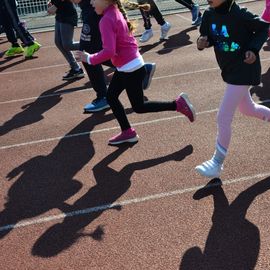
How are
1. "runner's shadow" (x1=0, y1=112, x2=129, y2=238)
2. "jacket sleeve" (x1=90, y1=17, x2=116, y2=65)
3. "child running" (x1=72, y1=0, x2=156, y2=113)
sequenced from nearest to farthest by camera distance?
1. "runner's shadow" (x1=0, y1=112, x2=129, y2=238)
2. "jacket sleeve" (x1=90, y1=17, x2=116, y2=65)
3. "child running" (x1=72, y1=0, x2=156, y2=113)

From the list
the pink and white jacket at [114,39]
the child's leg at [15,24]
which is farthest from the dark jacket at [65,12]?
the pink and white jacket at [114,39]

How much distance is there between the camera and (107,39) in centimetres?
471

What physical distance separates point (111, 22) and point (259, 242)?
2573mm

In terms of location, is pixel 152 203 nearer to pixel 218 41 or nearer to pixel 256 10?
pixel 218 41

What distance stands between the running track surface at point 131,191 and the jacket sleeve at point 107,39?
1098 mm

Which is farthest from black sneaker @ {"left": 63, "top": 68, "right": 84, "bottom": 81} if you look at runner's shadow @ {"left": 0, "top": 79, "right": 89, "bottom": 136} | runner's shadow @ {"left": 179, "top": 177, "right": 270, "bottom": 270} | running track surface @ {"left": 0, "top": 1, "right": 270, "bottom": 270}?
runner's shadow @ {"left": 179, "top": 177, "right": 270, "bottom": 270}

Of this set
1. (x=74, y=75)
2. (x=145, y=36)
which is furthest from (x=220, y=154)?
(x=145, y=36)

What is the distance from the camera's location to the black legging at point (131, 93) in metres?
5.11

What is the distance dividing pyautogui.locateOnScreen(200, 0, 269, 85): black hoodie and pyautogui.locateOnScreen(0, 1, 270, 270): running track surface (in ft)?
3.24

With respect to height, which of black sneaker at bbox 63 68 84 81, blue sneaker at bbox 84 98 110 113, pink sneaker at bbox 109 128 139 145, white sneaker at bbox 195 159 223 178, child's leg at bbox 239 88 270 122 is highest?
child's leg at bbox 239 88 270 122

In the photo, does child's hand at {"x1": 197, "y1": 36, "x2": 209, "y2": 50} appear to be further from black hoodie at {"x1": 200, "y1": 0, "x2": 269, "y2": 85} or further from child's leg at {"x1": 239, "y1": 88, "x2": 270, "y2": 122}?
child's leg at {"x1": 239, "y1": 88, "x2": 270, "y2": 122}

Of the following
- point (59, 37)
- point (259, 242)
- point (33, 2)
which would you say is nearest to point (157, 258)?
point (259, 242)

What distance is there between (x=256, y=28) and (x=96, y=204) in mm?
2032

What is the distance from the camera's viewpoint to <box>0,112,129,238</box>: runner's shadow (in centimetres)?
419
